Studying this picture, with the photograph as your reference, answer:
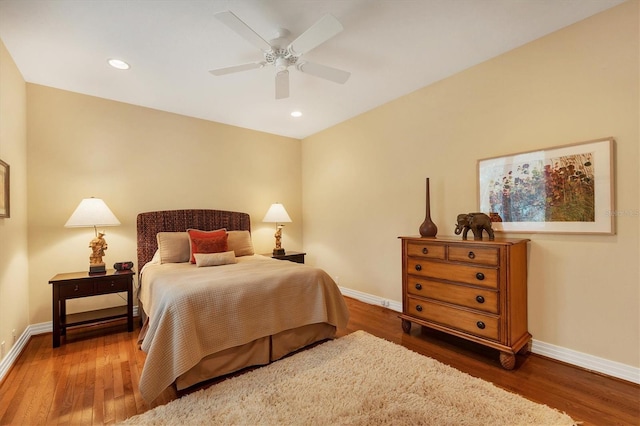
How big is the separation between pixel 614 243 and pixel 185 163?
4563mm

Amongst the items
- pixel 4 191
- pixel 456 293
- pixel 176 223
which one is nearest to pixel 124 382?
pixel 4 191

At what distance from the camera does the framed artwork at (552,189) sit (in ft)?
7.03

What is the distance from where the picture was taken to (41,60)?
2615 millimetres

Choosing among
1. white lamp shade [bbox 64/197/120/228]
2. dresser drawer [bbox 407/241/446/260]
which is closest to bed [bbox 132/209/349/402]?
white lamp shade [bbox 64/197/120/228]

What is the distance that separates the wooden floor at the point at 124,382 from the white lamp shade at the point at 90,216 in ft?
3.83

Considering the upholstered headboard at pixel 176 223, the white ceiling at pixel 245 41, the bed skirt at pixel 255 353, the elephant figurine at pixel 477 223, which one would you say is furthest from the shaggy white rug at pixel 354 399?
the white ceiling at pixel 245 41

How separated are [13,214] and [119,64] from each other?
5.49ft

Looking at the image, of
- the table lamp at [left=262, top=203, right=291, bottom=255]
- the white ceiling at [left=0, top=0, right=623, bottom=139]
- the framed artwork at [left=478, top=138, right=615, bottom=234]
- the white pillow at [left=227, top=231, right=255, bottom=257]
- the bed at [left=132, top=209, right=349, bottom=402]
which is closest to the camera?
the bed at [left=132, top=209, right=349, bottom=402]

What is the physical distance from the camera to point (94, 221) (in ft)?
9.66

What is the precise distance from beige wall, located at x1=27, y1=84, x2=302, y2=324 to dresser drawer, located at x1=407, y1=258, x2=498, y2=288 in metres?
2.69

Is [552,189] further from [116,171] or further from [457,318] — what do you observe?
[116,171]

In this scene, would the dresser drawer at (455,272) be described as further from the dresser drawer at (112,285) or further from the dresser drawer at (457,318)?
the dresser drawer at (112,285)

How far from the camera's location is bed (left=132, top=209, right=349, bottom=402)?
190 centimetres

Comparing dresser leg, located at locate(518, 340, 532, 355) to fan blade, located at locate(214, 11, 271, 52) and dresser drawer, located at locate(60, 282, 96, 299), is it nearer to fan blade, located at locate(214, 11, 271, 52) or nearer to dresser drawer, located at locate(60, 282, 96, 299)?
fan blade, located at locate(214, 11, 271, 52)
